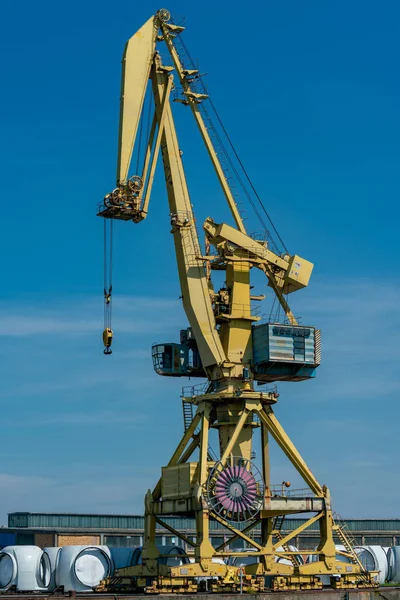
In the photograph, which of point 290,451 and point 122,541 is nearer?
point 290,451

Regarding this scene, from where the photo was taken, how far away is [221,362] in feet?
198

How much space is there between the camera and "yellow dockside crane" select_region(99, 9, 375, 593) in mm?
57625

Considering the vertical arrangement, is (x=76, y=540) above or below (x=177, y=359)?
below

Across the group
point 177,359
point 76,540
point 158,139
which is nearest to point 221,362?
point 177,359

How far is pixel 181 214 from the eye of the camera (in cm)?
6162

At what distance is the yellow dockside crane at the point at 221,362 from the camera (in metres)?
57.6

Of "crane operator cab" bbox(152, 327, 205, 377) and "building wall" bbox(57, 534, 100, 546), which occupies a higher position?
"crane operator cab" bbox(152, 327, 205, 377)

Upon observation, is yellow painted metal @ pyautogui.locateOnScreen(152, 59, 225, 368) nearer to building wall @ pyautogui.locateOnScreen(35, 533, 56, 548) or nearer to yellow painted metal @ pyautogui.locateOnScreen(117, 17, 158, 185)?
yellow painted metal @ pyautogui.locateOnScreen(117, 17, 158, 185)

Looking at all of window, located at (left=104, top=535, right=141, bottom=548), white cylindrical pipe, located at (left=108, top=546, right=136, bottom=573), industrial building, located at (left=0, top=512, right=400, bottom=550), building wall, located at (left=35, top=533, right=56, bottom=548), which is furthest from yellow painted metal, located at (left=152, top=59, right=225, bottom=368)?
window, located at (left=104, top=535, right=141, bottom=548)

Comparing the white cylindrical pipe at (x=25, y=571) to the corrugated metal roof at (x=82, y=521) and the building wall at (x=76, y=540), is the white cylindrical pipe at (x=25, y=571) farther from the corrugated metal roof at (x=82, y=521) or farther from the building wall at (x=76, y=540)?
the corrugated metal roof at (x=82, y=521)

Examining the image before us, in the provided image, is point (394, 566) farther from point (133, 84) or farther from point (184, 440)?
point (133, 84)

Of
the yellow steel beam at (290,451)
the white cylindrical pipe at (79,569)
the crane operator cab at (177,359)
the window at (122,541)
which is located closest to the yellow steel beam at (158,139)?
the crane operator cab at (177,359)

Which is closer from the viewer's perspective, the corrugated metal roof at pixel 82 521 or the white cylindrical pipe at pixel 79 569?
the white cylindrical pipe at pixel 79 569

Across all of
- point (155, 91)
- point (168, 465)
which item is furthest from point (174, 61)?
point (168, 465)
